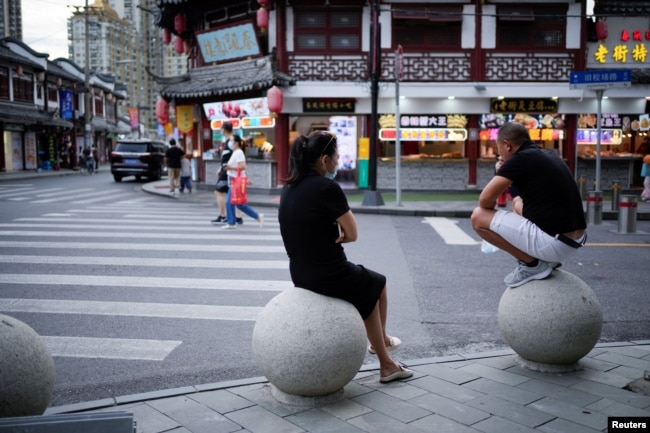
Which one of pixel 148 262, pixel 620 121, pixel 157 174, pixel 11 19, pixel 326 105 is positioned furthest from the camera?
pixel 11 19

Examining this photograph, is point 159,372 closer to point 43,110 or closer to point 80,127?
point 43,110

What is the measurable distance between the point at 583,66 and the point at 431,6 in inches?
221

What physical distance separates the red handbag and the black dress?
8475 mm

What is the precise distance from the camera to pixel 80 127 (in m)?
51.0

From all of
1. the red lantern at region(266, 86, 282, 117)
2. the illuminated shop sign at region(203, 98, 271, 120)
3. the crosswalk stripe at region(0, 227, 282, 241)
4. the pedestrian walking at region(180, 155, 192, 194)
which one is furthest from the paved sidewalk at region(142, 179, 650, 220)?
the crosswalk stripe at region(0, 227, 282, 241)

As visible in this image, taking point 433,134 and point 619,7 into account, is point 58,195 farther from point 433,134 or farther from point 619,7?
point 619,7

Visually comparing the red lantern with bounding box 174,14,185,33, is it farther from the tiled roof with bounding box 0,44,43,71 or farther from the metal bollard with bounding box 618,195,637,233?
the metal bollard with bounding box 618,195,637,233

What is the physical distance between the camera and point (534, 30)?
72.6 ft

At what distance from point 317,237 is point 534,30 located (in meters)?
20.5

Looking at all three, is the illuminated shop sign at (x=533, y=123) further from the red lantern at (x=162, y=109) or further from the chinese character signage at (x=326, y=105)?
the red lantern at (x=162, y=109)

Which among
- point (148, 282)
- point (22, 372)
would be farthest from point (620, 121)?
point (22, 372)

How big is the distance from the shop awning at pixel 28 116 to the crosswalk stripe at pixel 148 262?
29.9m

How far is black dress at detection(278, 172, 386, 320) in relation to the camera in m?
4.14

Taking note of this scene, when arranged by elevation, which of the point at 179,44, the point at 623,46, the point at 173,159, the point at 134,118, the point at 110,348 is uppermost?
the point at 179,44
